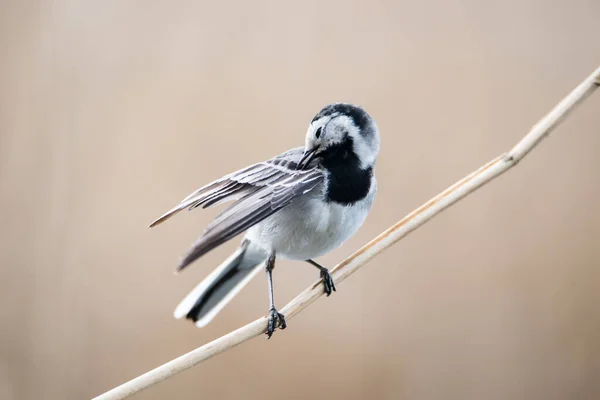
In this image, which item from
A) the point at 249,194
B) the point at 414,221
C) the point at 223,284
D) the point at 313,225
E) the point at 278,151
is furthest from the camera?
the point at 278,151

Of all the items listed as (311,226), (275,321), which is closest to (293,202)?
(311,226)

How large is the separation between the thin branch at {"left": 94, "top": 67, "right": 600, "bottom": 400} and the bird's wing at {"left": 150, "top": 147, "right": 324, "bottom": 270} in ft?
0.44

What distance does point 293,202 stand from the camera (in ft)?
3.19

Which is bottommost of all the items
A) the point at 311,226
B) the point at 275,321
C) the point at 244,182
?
the point at 275,321

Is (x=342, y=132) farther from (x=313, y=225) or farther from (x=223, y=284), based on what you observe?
(x=223, y=284)

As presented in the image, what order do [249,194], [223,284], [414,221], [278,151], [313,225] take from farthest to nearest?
1. [278,151]
2. [223,284]
3. [313,225]
4. [249,194]
5. [414,221]

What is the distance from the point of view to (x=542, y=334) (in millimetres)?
1606

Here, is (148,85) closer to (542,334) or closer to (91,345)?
(91,345)

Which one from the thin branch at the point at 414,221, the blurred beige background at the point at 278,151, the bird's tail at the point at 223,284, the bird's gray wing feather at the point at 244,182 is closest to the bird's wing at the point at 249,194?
the bird's gray wing feather at the point at 244,182

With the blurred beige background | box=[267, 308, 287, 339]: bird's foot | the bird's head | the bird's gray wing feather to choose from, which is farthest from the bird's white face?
the blurred beige background

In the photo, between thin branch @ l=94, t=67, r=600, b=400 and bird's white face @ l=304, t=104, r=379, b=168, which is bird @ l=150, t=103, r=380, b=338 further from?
thin branch @ l=94, t=67, r=600, b=400

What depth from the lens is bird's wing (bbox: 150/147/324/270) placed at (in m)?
0.68

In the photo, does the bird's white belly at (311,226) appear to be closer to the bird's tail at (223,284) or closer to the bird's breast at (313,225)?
the bird's breast at (313,225)

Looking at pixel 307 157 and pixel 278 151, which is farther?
pixel 278 151
